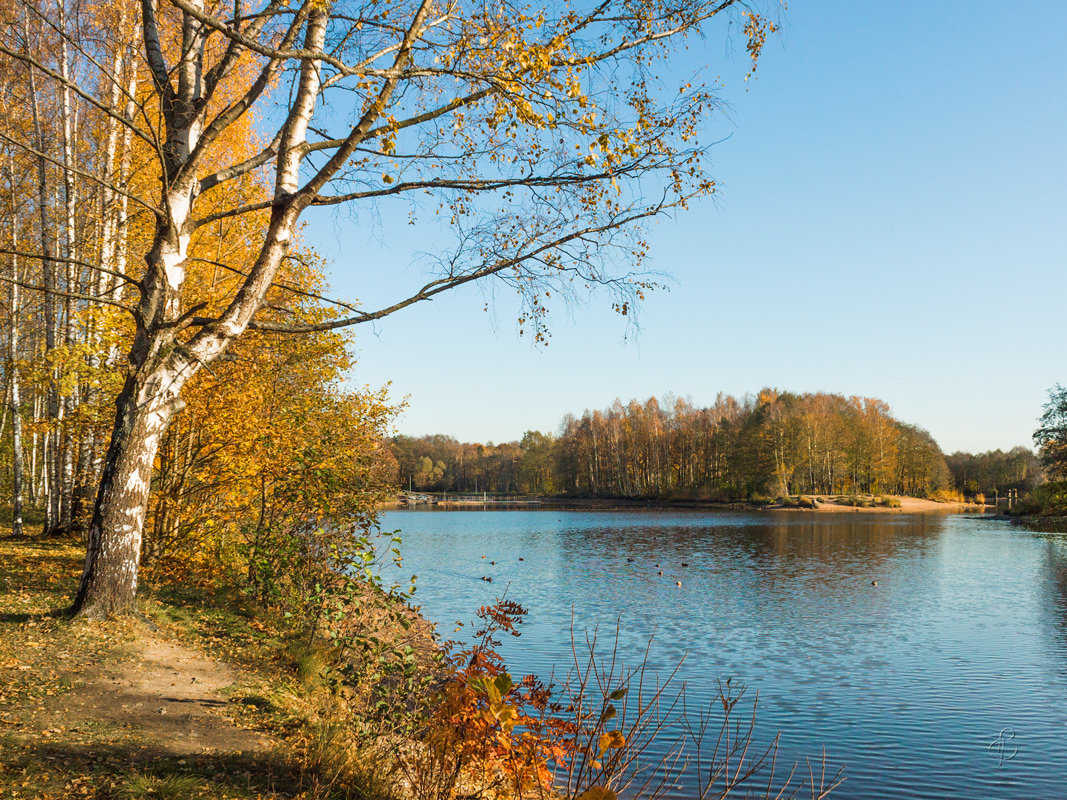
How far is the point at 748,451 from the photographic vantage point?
77.3 m

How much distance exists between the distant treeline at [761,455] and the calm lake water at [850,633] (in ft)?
134

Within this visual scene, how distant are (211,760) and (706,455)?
88.8m

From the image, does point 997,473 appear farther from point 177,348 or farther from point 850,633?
point 177,348

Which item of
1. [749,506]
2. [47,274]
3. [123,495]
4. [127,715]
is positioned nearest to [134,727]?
[127,715]

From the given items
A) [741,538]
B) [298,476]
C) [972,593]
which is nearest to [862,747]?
[298,476]

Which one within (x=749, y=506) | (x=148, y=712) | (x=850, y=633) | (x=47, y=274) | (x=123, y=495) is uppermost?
(x=47, y=274)

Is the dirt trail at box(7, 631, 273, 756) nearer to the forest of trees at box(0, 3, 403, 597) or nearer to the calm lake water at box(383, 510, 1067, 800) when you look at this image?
the forest of trees at box(0, 3, 403, 597)

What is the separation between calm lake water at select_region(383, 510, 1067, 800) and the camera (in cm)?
900

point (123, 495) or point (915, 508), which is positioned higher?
point (123, 495)

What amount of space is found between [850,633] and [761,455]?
2486 inches

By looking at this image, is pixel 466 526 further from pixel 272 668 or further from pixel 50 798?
pixel 50 798

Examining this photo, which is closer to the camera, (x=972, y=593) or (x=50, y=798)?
(x=50, y=798)

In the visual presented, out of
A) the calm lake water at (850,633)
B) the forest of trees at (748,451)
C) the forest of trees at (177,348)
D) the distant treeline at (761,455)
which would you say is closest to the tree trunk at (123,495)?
the forest of trees at (177,348)

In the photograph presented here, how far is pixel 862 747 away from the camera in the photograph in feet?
29.8
